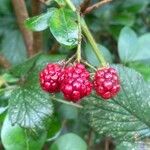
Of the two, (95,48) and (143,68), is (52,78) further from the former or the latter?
(143,68)

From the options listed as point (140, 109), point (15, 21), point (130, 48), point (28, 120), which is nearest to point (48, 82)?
point (28, 120)

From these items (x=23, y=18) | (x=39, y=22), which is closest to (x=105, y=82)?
(x=39, y=22)

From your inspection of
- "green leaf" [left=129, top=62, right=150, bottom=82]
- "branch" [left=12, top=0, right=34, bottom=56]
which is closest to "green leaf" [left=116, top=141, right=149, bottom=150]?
"green leaf" [left=129, top=62, right=150, bottom=82]

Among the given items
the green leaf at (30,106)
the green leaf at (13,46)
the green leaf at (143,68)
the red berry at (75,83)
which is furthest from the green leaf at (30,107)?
the green leaf at (13,46)

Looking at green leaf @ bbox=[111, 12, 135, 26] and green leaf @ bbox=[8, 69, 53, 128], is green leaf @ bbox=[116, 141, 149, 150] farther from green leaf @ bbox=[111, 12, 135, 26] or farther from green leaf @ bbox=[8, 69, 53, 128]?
green leaf @ bbox=[111, 12, 135, 26]

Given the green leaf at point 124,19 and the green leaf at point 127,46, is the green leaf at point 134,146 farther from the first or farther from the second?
the green leaf at point 124,19
